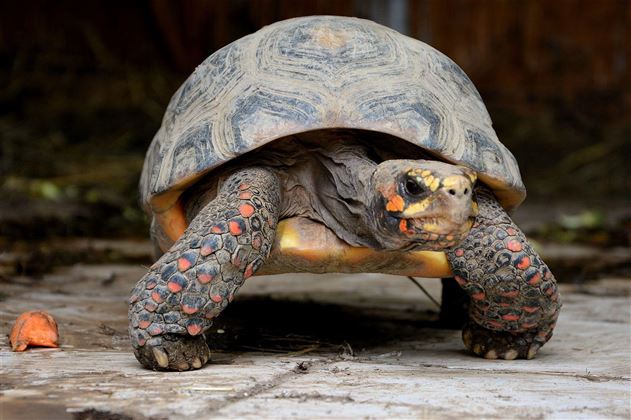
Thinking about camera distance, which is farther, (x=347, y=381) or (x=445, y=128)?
(x=445, y=128)

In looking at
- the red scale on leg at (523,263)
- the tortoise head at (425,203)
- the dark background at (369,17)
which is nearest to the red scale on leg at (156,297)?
the tortoise head at (425,203)

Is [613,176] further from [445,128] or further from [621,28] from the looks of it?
[445,128]

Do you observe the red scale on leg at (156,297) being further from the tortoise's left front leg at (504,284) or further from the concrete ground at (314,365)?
the tortoise's left front leg at (504,284)

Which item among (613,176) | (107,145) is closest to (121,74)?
(107,145)

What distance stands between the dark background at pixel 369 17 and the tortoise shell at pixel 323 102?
5209 millimetres

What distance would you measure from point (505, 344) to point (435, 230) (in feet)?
2.89

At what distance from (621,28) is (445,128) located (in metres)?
6.81

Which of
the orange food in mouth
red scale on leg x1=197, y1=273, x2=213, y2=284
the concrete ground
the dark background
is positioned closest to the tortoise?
red scale on leg x1=197, y1=273, x2=213, y2=284

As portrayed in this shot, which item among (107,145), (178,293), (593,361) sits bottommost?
(593,361)

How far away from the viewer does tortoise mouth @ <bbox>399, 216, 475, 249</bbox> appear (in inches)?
111

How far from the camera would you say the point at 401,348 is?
3.64 meters

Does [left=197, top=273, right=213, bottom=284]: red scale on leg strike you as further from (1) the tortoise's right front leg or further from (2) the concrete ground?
(2) the concrete ground

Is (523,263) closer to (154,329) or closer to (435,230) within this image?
(435,230)

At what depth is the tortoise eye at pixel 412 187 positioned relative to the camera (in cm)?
280
